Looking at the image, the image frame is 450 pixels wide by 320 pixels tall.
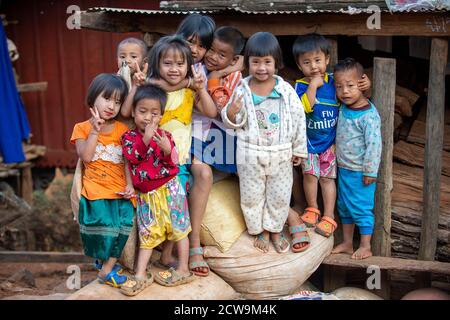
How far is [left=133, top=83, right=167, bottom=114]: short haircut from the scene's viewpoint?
4.03 m

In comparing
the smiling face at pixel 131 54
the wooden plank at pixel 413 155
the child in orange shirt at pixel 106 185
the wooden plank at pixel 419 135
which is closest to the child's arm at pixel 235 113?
the child in orange shirt at pixel 106 185

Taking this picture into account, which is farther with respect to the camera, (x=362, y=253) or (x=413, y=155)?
(x=413, y=155)

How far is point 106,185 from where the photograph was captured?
4168mm

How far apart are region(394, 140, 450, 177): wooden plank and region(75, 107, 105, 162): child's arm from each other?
267cm

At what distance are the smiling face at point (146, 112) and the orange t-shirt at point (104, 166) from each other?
22 centimetres

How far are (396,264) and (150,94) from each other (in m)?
2.21

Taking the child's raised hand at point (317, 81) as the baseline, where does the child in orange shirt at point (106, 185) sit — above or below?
below

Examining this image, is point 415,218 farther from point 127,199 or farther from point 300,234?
point 127,199

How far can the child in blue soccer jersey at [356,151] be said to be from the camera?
4.41 meters

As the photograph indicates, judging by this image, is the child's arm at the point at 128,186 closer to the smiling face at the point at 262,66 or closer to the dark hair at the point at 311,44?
the smiling face at the point at 262,66

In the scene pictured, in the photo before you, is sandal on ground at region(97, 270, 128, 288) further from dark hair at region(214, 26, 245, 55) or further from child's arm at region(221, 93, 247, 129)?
dark hair at region(214, 26, 245, 55)

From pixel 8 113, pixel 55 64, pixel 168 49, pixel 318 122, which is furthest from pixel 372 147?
pixel 55 64

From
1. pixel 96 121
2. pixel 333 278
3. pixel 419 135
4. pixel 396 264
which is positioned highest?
pixel 96 121

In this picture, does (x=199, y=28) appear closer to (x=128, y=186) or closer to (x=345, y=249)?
(x=128, y=186)
